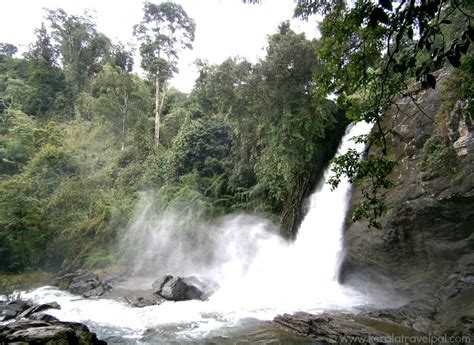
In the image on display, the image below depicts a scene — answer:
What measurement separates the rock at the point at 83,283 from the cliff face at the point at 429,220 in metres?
9.73

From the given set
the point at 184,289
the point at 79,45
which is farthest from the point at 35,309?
the point at 79,45

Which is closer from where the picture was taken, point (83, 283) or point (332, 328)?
point (332, 328)

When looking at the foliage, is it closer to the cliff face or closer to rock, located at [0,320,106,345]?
the cliff face

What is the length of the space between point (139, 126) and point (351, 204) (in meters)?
17.8

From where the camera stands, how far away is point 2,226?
17.4 m

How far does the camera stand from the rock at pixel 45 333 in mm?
5543

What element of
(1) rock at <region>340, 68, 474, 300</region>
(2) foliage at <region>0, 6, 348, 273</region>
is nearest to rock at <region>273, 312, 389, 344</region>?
(1) rock at <region>340, 68, 474, 300</region>

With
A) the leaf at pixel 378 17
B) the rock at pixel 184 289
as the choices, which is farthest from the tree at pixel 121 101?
the leaf at pixel 378 17

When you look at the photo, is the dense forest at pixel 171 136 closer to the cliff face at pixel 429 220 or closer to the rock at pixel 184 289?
the cliff face at pixel 429 220

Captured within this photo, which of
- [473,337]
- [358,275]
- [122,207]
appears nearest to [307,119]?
Answer: [358,275]

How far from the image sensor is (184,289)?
11453 mm

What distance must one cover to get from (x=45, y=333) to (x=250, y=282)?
8743 mm

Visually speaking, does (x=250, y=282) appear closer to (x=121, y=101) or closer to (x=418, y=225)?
(x=418, y=225)

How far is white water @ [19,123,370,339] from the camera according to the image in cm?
918
